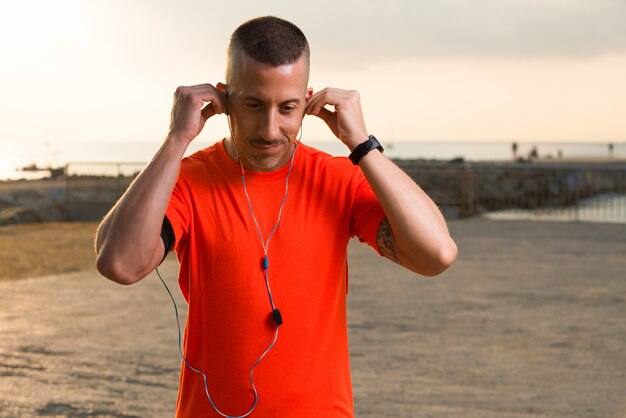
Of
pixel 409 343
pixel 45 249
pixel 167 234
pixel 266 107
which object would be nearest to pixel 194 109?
pixel 266 107

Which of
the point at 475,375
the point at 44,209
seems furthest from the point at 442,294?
the point at 44,209

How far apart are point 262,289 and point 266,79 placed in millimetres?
573

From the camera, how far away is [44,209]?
26500 mm

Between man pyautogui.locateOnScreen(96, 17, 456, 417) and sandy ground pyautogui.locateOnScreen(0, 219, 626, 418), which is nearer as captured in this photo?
man pyautogui.locateOnScreen(96, 17, 456, 417)

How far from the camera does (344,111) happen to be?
2.94 m

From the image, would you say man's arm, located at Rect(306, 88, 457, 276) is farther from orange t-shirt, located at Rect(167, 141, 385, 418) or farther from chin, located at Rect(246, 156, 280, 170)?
chin, located at Rect(246, 156, 280, 170)

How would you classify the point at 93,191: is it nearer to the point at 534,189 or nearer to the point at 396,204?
the point at 396,204

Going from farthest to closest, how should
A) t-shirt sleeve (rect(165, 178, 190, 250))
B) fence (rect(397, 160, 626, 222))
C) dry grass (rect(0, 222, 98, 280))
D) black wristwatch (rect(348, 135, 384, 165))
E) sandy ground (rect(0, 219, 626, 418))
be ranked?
fence (rect(397, 160, 626, 222))
dry grass (rect(0, 222, 98, 280))
sandy ground (rect(0, 219, 626, 418))
black wristwatch (rect(348, 135, 384, 165))
t-shirt sleeve (rect(165, 178, 190, 250))

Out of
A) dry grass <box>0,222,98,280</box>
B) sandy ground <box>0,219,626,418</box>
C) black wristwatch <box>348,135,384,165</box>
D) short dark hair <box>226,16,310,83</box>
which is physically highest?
short dark hair <box>226,16,310,83</box>

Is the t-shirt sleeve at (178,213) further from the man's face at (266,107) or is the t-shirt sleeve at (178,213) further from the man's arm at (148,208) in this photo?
the man's face at (266,107)

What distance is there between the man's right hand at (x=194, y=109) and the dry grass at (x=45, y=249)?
41.4ft

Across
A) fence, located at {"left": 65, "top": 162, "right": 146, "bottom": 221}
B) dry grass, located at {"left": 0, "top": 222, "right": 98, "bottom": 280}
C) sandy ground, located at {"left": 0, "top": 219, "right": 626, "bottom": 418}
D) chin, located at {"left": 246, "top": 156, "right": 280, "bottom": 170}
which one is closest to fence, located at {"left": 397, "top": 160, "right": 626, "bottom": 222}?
fence, located at {"left": 65, "top": 162, "right": 146, "bottom": 221}

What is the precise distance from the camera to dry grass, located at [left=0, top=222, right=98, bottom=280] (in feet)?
51.8

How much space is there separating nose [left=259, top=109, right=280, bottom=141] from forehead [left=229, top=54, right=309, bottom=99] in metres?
0.05
